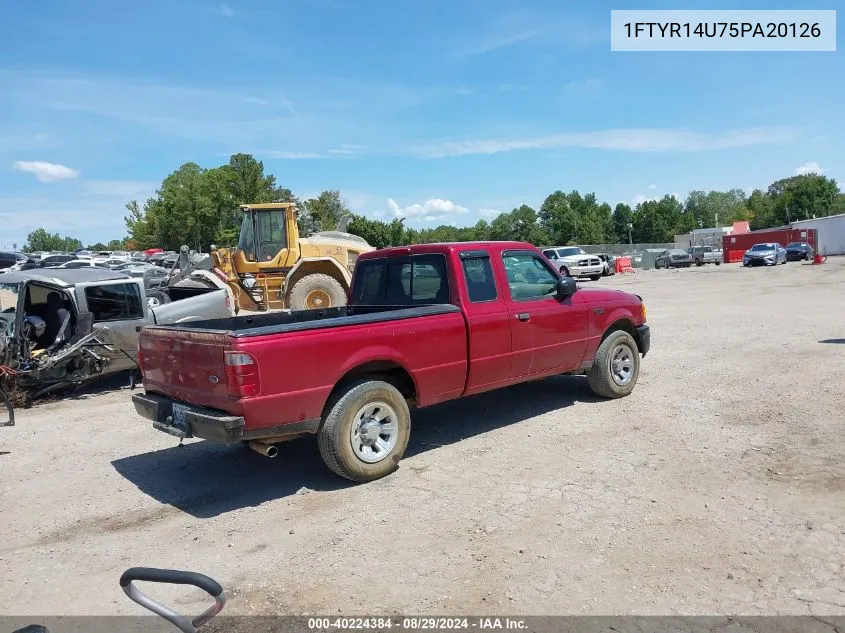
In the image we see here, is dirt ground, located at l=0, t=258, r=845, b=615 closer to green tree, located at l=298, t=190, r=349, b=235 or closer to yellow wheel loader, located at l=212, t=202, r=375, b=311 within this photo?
yellow wheel loader, located at l=212, t=202, r=375, b=311

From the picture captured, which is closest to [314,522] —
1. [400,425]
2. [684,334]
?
[400,425]

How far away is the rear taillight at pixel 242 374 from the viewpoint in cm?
467

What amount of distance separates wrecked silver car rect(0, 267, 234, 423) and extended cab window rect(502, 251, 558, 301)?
5.06 meters

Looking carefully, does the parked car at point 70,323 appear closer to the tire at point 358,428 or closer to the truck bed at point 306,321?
the truck bed at point 306,321

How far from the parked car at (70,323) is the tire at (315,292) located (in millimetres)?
5689

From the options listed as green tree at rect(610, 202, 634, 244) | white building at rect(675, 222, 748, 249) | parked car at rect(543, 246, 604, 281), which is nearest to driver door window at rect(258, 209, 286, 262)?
parked car at rect(543, 246, 604, 281)

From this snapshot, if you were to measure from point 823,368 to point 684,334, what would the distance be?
3786mm

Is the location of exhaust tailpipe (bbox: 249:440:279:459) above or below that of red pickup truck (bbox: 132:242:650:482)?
below

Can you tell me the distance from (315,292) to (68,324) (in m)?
7.29

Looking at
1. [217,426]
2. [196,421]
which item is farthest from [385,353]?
[196,421]

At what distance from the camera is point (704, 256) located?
49156 millimetres

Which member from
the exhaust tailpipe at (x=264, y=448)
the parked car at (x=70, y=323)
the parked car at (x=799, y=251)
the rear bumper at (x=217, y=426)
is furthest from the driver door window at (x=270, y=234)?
the parked car at (x=799, y=251)

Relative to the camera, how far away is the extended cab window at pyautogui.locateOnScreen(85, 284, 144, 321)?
31.0 ft

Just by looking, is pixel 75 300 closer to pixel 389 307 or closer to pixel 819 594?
pixel 389 307
